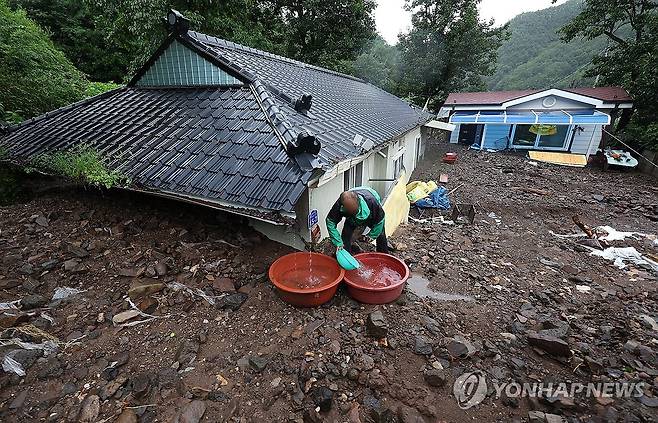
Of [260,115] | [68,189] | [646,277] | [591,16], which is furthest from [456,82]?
[68,189]

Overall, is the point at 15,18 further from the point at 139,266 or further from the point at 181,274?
the point at 181,274

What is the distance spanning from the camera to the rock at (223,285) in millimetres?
4160

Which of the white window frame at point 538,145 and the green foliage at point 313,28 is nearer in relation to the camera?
the white window frame at point 538,145

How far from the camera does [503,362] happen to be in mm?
3400

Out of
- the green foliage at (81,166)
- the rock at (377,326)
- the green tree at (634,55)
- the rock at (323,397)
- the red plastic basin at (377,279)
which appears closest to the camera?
the rock at (323,397)

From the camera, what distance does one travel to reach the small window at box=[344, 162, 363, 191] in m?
6.45

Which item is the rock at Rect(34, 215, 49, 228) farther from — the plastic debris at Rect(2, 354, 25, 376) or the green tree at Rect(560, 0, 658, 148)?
the green tree at Rect(560, 0, 658, 148)

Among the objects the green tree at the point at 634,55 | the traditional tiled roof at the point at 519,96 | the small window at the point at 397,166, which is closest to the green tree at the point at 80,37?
the small window at the point at 397,166

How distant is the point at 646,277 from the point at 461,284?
400cm

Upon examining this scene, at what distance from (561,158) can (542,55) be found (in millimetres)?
41152

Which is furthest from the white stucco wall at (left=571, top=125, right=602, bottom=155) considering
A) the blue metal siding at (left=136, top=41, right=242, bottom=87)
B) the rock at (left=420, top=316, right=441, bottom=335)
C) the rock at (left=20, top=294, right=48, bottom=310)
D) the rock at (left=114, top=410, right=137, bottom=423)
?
the rock at (left=20, top=294, right=48, bottom=310)

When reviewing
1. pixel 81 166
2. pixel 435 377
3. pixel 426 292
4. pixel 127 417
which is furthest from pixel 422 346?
pixel 81 166

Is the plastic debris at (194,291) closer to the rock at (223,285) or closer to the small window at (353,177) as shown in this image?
the rock at (223,285)

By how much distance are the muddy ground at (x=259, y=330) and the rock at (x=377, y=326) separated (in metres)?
0.02
